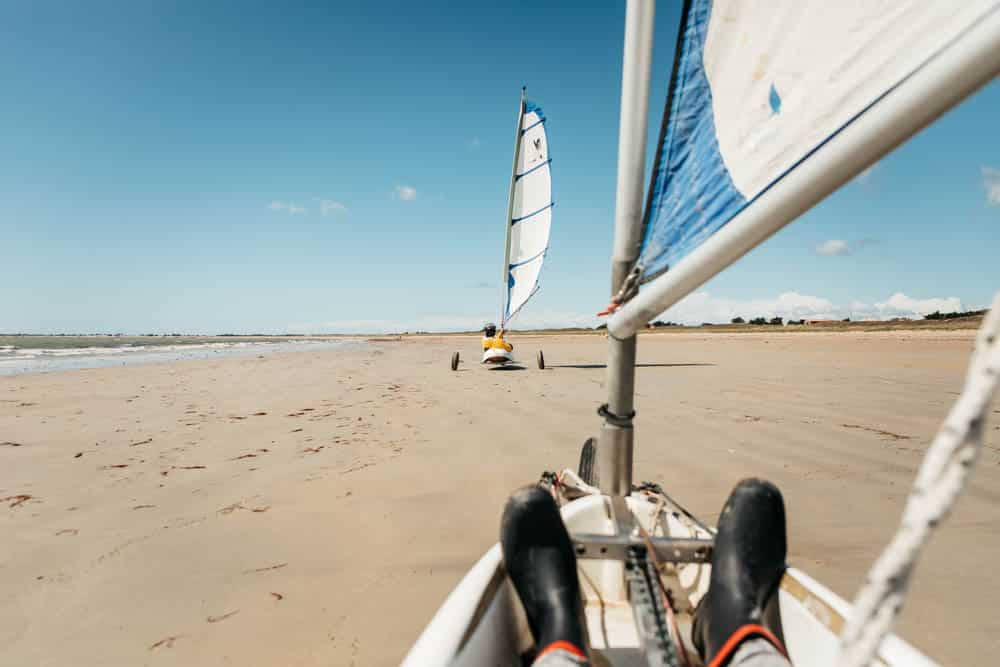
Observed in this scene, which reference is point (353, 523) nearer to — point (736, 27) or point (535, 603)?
point (535, 603)

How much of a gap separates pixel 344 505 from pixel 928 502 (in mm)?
3381

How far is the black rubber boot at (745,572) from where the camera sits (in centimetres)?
142

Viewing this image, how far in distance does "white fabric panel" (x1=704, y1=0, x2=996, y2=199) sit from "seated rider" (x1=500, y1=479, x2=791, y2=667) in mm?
1029

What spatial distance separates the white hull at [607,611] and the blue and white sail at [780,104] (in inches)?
33.2

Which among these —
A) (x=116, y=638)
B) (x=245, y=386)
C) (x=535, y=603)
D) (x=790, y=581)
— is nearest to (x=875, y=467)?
(x=790, y=581)

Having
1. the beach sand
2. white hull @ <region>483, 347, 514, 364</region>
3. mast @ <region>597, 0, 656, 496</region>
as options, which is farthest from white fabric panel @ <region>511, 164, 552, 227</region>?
mast @ <region>597, 0, 656, 496</region>

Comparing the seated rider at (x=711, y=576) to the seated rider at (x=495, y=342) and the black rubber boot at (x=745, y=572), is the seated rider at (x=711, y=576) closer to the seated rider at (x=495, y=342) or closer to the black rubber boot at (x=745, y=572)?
the black rubber boot at (x=745, y=572)

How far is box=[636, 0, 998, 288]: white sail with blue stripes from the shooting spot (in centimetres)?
92

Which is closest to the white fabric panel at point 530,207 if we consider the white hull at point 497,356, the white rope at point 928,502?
the white hull at point 497,356

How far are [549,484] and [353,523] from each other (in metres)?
1.46

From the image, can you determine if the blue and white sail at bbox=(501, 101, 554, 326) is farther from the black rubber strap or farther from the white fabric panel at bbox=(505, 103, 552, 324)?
the black rubber strap

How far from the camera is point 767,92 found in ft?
4.24

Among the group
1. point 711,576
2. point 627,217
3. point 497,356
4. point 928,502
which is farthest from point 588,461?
point 497,356

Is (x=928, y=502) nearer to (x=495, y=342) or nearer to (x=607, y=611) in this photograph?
(x=607, y=611)
